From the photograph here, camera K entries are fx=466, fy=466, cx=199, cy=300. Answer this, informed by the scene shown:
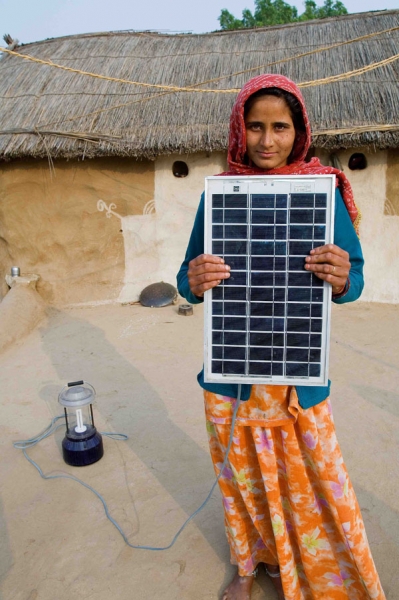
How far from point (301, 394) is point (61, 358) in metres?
3.43

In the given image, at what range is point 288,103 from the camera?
1453 mm

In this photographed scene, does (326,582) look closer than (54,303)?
Yes

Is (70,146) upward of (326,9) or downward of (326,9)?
downward

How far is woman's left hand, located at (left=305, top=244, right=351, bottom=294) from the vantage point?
4.36 feet

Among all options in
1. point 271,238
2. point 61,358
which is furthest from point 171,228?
point 271,238

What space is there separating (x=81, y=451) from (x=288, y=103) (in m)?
2.21

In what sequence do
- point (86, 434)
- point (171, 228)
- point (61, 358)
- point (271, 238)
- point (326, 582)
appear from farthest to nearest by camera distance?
1. point (171, 228)
2. point (61, 358)
3. point (86, 434)
4. point (326, 582)
5. point (271, 238)

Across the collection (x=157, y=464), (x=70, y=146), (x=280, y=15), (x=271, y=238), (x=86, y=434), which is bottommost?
(x=157, y=464)

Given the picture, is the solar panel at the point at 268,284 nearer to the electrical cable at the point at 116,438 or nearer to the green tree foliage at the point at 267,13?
the electrical cable at the point at 116,438

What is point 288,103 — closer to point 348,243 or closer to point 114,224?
point 348,243

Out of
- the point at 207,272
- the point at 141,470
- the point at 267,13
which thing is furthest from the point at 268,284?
the point at 267,13

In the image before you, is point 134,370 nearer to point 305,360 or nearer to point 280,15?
point 305,360

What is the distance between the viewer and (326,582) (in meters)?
1.67

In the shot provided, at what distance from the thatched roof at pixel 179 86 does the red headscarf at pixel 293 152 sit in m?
4.27
